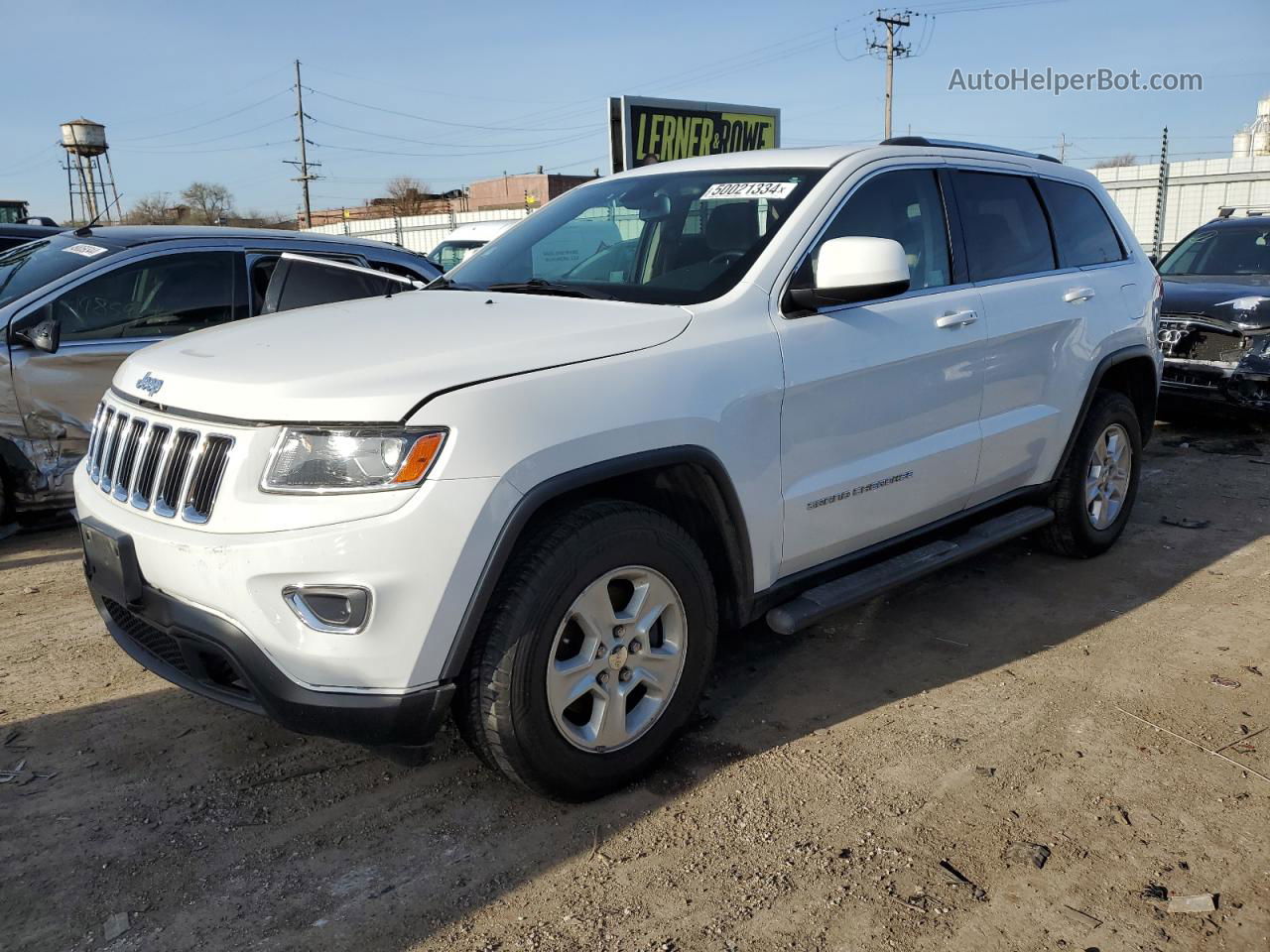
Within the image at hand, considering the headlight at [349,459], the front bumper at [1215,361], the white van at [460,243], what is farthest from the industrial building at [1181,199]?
the headlight at [349,459]

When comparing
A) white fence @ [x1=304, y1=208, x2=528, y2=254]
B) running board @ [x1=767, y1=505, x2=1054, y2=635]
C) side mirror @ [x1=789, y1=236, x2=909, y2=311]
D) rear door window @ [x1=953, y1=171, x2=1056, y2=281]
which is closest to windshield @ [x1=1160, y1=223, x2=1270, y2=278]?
rear door window @ [x1=953, y1=171, x2=1056, y2=281]

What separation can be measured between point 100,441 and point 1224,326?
756 cm

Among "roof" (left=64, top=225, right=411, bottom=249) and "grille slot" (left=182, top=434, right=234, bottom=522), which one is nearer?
"grille slot" (left=182, top=434, right=234, bottom=522)

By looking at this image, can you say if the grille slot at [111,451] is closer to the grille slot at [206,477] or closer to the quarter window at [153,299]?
the grille slot at [206,477]

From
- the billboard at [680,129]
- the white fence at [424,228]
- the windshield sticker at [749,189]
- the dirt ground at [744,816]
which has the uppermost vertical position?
the billboard at [680,129]

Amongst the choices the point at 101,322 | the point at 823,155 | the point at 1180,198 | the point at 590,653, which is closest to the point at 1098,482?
the point at 823,155

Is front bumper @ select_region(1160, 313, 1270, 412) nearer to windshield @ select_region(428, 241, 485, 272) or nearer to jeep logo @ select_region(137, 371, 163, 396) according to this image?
jeep logo @ select_region(137, 371, 163, 396)

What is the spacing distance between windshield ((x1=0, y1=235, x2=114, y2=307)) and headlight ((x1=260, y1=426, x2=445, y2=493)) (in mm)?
3984

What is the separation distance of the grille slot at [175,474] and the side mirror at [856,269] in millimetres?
1890

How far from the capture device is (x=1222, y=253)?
8781 millimetres

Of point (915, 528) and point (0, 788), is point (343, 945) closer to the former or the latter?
point (0, 788)

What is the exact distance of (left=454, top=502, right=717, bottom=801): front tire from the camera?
101 inches

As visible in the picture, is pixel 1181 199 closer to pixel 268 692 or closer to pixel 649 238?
pixel 649 238

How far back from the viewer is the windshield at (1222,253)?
28.0 ft
